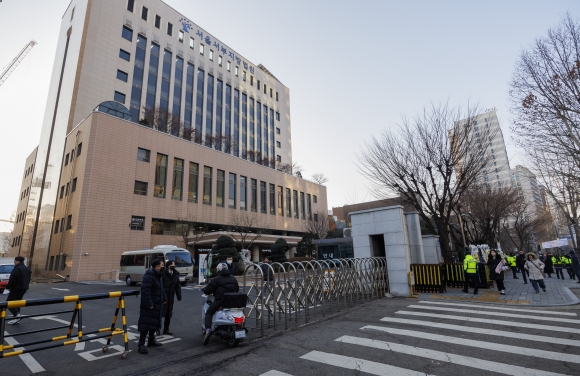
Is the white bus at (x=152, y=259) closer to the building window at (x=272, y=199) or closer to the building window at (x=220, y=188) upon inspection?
the building window at (x=220, y=188)

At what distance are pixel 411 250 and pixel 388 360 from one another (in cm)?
1030

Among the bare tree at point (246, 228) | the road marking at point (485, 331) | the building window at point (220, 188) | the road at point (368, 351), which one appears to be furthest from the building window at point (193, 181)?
the road marking at point (485, 331)

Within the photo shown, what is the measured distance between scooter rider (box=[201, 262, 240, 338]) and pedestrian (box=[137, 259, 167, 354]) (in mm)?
917

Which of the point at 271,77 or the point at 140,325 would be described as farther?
the point at 271,77

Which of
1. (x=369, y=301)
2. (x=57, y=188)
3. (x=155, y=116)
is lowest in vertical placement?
(x=369, y=301)

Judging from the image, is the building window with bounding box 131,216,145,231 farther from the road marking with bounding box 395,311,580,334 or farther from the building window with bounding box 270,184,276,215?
the road marking with bounding box 395,311,580,334

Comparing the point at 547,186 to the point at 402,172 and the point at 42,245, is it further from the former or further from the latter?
the point at 42,245

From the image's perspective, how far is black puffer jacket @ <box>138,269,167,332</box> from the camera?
5512 mm

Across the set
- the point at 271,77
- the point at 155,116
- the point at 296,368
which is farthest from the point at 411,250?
the point at 271,77

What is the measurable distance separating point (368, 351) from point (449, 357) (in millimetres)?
1316

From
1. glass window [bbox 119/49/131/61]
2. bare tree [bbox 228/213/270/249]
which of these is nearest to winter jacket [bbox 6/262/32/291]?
bare tree [bbox 228/213/270/249]

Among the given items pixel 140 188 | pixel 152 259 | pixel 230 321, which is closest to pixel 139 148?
pixel 140 188

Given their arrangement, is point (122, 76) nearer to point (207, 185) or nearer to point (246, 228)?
point (207, 185)

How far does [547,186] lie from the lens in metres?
19.0
